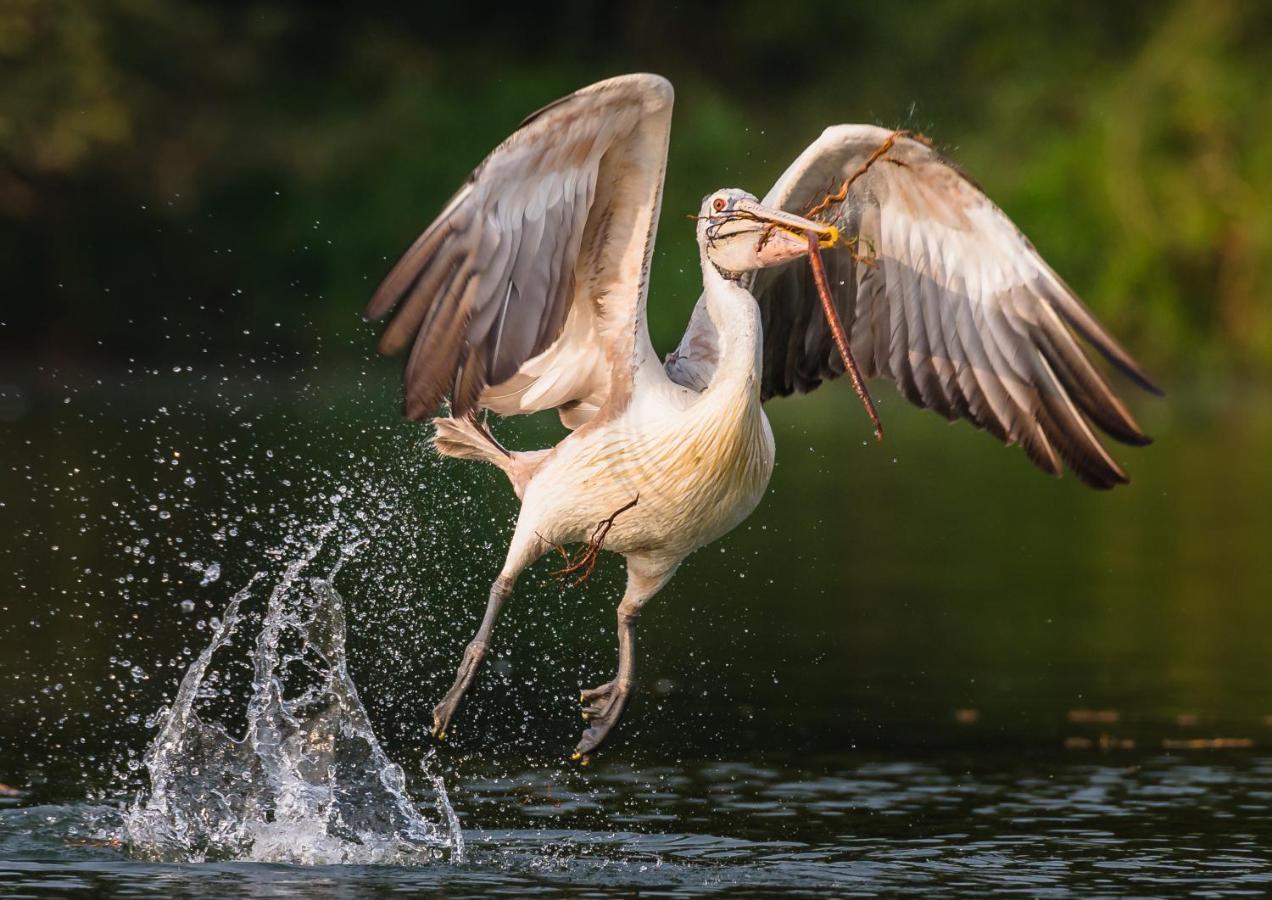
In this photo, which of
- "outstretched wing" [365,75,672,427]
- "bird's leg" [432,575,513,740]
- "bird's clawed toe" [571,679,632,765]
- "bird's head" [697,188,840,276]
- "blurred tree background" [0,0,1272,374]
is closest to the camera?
"outstretched wing" [365,75,672,427]

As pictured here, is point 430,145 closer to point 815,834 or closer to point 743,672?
point 743,672

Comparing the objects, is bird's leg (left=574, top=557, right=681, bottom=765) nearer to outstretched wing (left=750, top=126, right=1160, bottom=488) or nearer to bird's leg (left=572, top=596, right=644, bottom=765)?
bird's leg (left=572, top=596, right=644, bottom=765)

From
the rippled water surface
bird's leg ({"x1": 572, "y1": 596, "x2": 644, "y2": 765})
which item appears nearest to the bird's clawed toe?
bird's leg ({"x1": 572, "y1": 596, "x2": 644, "y2": 765})

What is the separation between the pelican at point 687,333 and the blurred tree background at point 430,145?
14.7 m

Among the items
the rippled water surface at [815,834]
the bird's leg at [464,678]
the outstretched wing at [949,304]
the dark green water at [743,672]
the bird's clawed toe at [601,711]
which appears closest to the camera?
the rippled water surface at [815,834]

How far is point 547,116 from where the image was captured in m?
7.46

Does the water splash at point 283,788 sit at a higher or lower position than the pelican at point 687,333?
lower

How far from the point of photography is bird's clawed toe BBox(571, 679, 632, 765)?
8.33 m

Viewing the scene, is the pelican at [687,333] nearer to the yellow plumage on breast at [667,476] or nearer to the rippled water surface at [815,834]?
the yellow plumage on breast at [667,476]

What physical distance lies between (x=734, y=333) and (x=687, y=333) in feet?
2.38

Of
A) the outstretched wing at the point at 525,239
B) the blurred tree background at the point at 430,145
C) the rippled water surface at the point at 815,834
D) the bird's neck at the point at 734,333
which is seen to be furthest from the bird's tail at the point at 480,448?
the blurred tree background at the point at 430,145

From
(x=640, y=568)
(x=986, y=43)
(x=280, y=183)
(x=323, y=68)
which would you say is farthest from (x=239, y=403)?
(x=640, y=568)

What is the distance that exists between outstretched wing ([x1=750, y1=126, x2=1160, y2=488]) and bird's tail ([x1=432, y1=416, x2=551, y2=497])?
1.23m

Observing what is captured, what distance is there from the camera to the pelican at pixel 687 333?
24.8 ft
